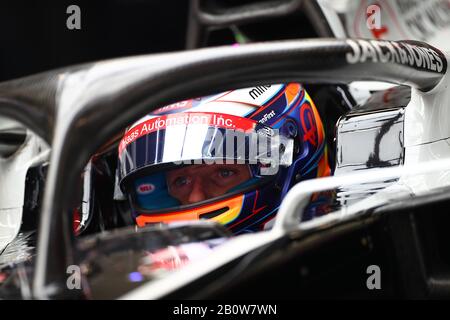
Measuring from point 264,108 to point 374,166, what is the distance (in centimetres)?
32

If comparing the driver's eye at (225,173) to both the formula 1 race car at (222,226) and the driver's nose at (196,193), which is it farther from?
the formula 1 race car at (222,226)

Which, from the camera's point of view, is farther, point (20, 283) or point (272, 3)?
point (272, 3)

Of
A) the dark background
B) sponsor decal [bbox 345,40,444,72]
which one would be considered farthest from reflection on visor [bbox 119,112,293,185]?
the dark background

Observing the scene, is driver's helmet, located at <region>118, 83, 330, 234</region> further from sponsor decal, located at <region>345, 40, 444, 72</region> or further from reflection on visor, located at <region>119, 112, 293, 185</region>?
sponsor decal, located at <region>345, 40, 444, 72</region>

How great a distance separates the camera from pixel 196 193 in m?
1.33

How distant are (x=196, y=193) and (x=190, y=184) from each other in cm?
5

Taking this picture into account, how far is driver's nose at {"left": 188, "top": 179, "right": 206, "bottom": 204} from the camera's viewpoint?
1328mm

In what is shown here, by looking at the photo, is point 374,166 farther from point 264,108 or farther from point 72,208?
point 72,208

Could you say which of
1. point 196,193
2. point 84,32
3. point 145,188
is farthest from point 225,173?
point 84,32

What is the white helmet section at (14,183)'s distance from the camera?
1455 millimetres

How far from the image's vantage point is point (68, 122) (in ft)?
1.96

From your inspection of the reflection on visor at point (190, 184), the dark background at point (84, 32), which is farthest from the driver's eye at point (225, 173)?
the dark background at point (84, 32)
